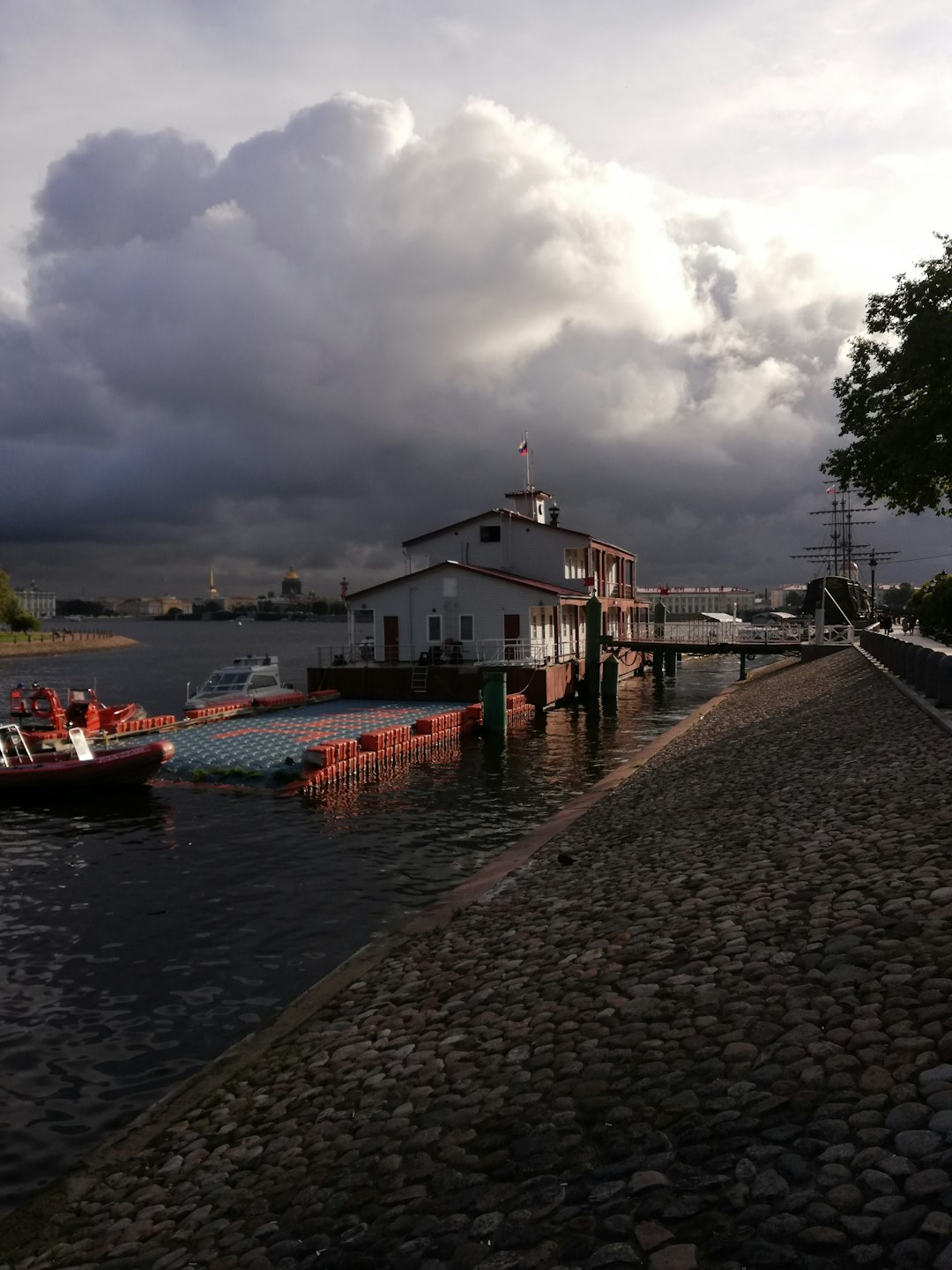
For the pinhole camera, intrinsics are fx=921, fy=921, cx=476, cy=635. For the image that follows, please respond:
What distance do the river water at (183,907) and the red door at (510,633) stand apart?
589 inches

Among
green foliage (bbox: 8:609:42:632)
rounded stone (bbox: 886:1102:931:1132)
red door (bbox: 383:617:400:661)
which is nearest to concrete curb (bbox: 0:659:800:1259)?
rounded stone (bbox: 886:1102:931:1132)

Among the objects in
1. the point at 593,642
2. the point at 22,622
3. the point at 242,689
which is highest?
the point at 22,622

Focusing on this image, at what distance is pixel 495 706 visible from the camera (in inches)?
1460

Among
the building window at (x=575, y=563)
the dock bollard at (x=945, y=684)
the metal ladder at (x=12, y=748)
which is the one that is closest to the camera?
the dock bollard at (x=945, y=684)

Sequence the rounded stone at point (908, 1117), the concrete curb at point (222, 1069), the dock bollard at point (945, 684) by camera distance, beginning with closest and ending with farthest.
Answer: the rounded stone at point (908, 1117) → the concrete curb at point (222, 1069) → the dock bollard at point (945, 684)

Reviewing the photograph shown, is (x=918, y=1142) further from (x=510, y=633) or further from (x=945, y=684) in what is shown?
(x=510, y=633)

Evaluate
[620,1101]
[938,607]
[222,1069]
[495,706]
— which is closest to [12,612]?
[495,706]

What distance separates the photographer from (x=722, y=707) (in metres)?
36.4

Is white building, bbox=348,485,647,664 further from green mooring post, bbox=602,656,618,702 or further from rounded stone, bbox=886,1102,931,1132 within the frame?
rounded stone, bbox=886,1102,931,1132

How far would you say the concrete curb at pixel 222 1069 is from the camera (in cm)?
734

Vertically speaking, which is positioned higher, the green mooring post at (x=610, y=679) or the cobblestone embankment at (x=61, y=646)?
the cobblestone embankment at (x=61, y=646)

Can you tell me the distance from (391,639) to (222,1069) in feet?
133

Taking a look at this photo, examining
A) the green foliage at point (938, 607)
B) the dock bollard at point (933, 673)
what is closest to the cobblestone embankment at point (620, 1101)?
the dock bollard at point (933, 673)

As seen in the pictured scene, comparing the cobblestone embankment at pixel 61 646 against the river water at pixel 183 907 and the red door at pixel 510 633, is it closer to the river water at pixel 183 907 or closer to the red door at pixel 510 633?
the red door at pixel 510 633
